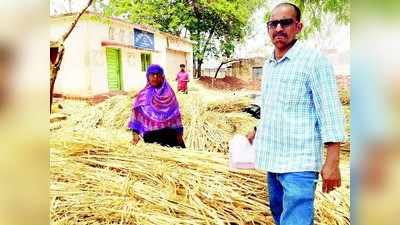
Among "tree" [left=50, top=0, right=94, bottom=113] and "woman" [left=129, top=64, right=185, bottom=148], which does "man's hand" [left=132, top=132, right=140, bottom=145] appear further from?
"tree" [left=50, top=0, right=94, bottom=113]

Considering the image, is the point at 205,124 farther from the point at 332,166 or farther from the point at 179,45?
the point at 332,166

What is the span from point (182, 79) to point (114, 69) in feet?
1.29

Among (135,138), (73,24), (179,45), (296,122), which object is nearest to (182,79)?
(179,45)

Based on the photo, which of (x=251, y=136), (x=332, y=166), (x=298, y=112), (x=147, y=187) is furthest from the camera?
(x=147, y=187)

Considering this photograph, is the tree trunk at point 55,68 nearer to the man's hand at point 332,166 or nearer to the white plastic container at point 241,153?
the white plastic container at point 241,153

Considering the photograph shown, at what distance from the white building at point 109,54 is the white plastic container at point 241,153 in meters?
0.50

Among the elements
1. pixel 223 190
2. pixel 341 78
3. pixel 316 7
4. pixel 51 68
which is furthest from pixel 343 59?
pixel 51 68

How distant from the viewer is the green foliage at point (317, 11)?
2549 millimetres

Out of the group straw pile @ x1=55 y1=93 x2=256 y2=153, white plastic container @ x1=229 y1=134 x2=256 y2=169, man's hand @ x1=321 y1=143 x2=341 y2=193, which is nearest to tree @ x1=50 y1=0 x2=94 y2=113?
straw pile @ x1=55 y1=93 x2=256 y2=153

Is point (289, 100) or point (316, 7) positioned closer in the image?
point (289, 100)

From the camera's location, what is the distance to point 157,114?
9.34ft
